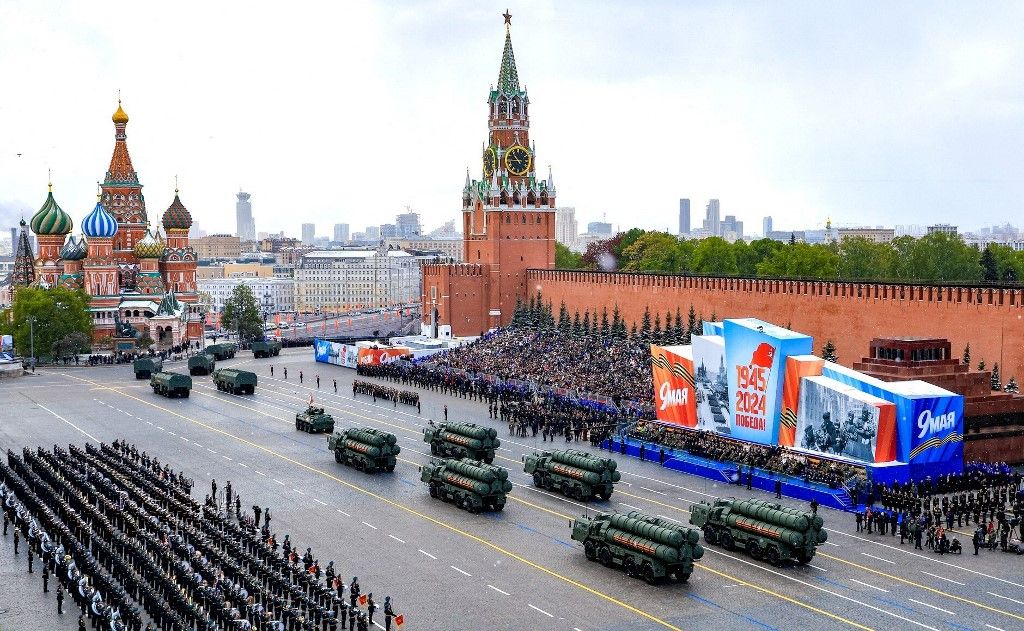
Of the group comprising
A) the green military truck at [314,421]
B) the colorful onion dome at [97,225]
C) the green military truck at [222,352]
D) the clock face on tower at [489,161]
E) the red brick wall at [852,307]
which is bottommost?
the green military truck at [222,352]

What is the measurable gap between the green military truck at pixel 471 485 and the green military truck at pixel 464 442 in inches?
170

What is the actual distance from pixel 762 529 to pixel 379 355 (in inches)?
1724

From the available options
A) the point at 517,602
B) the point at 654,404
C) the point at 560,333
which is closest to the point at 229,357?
the point at 560,333

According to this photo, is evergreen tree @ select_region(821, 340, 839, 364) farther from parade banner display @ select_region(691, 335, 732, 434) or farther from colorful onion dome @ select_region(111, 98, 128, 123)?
colorful onion dome @ select_region(111, 98, 128, 123)

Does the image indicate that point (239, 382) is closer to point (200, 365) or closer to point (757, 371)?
point (200, 365)

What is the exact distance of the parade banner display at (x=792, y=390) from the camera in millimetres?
40000

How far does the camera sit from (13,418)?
54.9 metres

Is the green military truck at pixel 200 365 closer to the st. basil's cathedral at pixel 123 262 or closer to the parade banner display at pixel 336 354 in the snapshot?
the parade banner display at pixel 336 354

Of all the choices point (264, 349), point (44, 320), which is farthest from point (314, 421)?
point (44, 320)

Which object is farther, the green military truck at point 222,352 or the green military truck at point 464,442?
the green military truck at point 222,352

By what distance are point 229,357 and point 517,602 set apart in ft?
193

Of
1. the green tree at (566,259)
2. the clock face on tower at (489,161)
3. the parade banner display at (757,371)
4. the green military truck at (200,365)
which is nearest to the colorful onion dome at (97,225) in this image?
the green military truck at (200,365)

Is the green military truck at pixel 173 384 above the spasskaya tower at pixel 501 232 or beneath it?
beneath

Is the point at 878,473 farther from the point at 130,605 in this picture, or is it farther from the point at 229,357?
the point at 229,357
